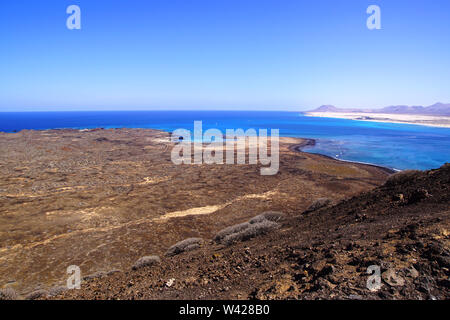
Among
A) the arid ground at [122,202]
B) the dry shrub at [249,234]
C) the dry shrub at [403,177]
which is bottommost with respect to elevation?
the arid ground at [122,202]

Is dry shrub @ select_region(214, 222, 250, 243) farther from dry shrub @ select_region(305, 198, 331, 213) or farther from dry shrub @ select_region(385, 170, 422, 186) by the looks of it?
dry shrub @ select_region(385, 170, 422, 186)

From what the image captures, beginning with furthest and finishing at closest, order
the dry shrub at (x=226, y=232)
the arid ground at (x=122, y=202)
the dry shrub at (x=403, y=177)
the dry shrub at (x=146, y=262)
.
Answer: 1. the dry shrub at (x=403, y=177)
2. the arid ground at (x=122, y=202)
3. the dry shrub at (x=226, y=232)
4. the dry shrub at (x=146, y=262)

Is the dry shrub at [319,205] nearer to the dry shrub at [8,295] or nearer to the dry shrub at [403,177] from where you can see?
the dry shrub at [403,177]

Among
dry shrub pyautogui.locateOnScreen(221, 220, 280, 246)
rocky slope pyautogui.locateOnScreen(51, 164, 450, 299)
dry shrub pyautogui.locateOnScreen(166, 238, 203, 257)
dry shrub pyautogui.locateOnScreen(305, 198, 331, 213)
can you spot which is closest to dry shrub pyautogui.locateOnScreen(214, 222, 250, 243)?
rocky slope pyautogui.locateOnScreen(51, 164, 450, 299)

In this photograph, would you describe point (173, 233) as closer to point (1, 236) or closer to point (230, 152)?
point (1, 236)

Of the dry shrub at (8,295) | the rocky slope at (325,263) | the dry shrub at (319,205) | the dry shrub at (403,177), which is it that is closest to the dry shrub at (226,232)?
the rocky slope at (325,263)

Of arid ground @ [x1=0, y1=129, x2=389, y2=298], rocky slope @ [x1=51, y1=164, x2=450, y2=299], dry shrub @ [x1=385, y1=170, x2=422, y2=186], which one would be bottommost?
arid ground @ [x1=0, y1=129, x2=389, y2=298]

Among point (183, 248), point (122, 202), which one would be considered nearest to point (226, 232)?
point (183, 248)

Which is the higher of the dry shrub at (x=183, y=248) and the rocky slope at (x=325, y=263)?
the rocky slope at (x=325, y=263)
